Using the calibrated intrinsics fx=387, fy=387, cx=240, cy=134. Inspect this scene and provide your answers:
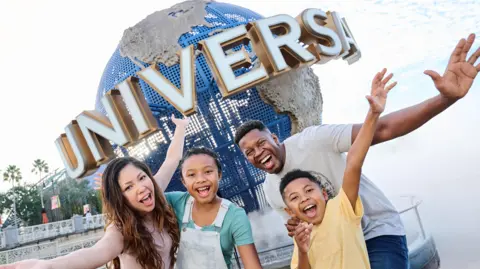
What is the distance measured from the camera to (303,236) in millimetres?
1646

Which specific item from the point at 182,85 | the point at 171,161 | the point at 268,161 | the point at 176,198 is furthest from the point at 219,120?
the point at 268,161

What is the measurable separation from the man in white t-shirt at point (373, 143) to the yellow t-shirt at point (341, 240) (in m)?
0.15

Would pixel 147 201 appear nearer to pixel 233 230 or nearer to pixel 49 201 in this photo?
pixel 233 230

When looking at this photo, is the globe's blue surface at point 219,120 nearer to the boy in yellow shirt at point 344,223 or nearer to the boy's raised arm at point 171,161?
the boy's raised arm at point 171,161

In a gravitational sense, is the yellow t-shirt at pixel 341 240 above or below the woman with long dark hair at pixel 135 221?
below

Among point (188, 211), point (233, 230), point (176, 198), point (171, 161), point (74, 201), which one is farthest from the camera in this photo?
point (74, 201)

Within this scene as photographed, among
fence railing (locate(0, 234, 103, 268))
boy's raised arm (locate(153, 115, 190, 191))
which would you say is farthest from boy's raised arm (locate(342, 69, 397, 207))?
fence railing (locate(0, 234, 103, 268))

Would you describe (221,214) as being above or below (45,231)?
below

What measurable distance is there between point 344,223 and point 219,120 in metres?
2.25

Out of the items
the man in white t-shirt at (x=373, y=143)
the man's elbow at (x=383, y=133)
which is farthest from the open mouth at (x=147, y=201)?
the man's elbow at (x=383, y=133)

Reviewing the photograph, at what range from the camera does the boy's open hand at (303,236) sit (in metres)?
1.64

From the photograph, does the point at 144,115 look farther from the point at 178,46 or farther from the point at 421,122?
the point at 421,122

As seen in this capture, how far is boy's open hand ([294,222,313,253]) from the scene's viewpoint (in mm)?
1637

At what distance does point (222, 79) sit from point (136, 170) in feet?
4.88
